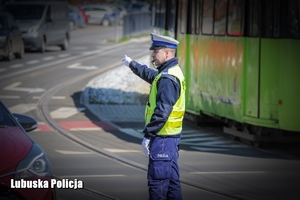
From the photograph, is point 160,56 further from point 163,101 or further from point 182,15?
point 182,15

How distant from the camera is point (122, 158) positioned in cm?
1401

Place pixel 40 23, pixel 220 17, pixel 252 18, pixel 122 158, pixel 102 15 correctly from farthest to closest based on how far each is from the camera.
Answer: pixel 102 15
pixel 40 23
pixel 220 17
pixel 252 18
pixel 122 158

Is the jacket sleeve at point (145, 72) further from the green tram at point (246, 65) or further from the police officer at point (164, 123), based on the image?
the green tram at point (246, 65)

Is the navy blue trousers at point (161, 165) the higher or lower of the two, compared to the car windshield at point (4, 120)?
lower

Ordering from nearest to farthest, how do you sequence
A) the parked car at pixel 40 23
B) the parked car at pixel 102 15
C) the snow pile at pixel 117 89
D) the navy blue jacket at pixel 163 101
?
the navy blue jacket at pixel 163 101 < the snow pile at pixel 117 89 < the parked car at pixel 40 23 < the parked car at pixel 102 15

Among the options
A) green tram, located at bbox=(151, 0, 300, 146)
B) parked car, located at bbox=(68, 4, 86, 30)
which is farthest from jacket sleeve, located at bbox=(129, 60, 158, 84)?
parked car, located at bbox=(68, 4, 86, 30)

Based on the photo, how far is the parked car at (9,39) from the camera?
33.3 meters

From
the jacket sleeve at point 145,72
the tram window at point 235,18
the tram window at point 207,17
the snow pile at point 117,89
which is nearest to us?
the jacket sleeve at point 145,72

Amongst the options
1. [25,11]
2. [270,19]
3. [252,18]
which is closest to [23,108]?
[252,18]

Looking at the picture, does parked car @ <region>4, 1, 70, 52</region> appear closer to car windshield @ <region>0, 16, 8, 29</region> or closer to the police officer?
car windshield @ <region>0, 16, 8, 29</region>

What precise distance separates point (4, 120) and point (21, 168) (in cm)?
140

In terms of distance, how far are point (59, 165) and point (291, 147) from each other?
462 cm

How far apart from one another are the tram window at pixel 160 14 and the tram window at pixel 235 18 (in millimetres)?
4893

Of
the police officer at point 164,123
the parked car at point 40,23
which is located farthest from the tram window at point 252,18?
the parked car at point 40,23
